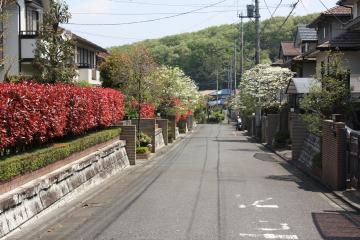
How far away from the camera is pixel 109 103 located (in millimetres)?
21578

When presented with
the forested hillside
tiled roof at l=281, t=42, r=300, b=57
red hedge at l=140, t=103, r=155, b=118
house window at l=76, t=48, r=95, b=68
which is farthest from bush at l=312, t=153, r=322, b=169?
the forested hillside

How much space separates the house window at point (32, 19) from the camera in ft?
103

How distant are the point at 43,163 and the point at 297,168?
44.9ft

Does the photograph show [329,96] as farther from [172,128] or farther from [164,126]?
[172,128]

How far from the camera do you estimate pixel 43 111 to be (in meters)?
12.7

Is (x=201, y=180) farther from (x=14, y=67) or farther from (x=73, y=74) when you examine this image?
(x=14, y=67)

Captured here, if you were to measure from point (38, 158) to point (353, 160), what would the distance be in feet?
29.0

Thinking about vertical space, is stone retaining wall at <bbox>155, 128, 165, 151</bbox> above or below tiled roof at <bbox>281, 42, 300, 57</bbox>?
below

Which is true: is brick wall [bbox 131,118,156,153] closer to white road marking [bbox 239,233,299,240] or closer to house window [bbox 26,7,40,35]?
house window [bbox 26,7,40,35]

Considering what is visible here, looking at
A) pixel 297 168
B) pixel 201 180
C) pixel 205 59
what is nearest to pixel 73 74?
pixel 201 180

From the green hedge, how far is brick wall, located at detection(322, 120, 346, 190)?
24.2ft

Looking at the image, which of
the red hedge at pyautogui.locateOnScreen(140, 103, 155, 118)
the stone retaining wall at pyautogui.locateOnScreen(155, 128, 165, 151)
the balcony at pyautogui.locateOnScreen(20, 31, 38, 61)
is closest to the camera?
the balcony at pyautogui.locateOnScreen(20, 31, 38, 61)

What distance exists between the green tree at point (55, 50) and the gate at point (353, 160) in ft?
37.8

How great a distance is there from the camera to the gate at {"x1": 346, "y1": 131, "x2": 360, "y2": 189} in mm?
15328
